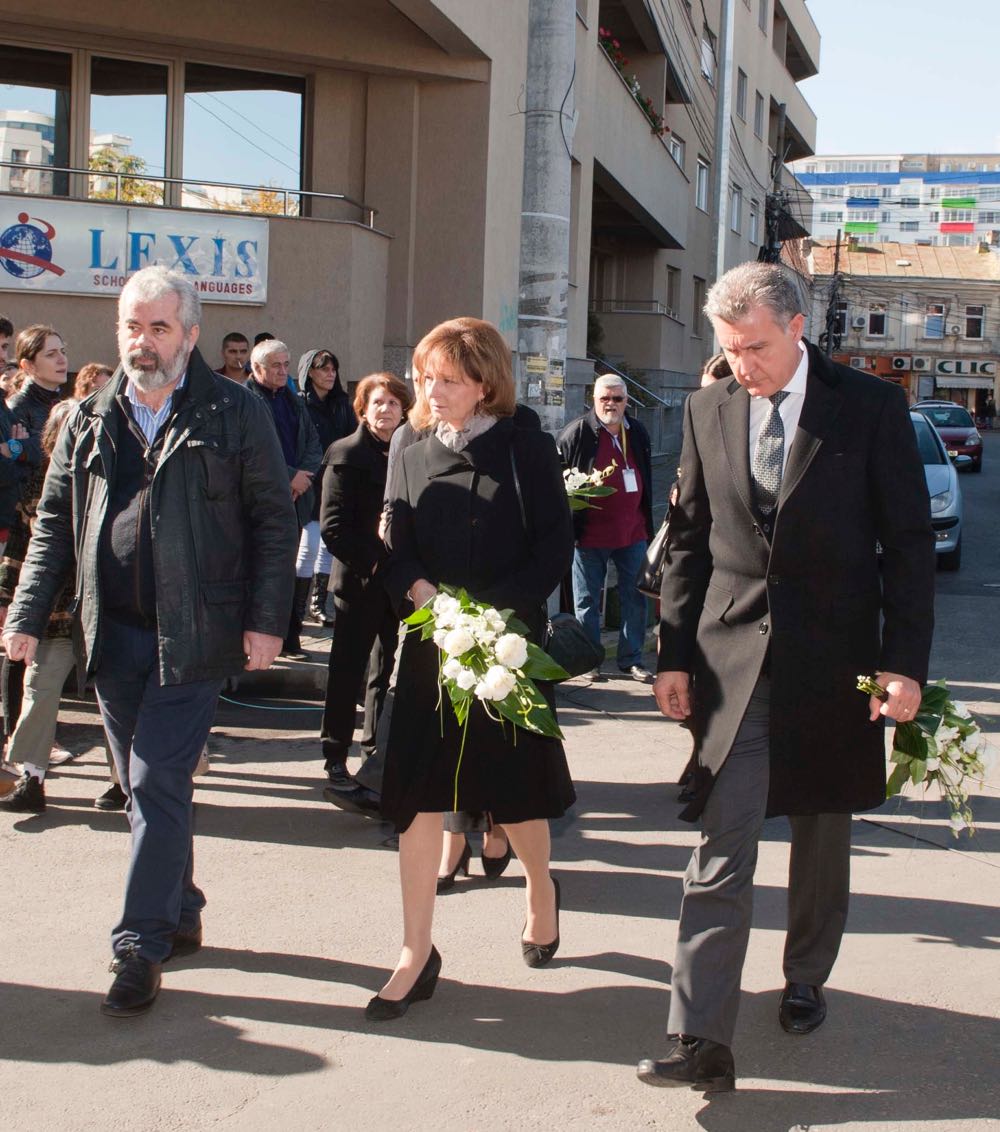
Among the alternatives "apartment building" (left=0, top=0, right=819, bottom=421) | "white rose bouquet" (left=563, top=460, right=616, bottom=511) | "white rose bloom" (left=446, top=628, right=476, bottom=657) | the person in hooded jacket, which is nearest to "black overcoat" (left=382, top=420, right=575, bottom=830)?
"white rose bloom" (left=446, top=628, right=476, bottom=657)

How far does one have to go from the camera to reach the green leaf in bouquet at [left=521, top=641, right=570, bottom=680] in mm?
4117

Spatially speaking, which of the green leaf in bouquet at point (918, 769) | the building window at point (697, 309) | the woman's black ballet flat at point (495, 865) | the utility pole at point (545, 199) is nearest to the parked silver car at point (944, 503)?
the utility pole at point (545, 199)

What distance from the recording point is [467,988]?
4.30 meters

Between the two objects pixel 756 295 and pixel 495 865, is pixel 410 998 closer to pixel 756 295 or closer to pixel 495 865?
pixel 495 865

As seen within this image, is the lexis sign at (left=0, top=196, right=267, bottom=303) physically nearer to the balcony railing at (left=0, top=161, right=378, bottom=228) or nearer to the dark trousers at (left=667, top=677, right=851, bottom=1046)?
the balcony railing at (left=0, top=161, right=378, bottom=228)

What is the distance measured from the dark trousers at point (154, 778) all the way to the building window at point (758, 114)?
40.2m

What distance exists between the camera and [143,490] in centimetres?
421

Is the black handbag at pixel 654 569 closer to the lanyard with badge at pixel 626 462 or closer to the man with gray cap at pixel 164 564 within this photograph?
the lanyard with badge at pixel 626 462

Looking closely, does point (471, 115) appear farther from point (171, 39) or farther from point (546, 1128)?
point (546, 1128)

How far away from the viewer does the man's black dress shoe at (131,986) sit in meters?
4.04

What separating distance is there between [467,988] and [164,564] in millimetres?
1572

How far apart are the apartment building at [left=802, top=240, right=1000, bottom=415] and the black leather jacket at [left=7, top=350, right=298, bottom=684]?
8907 cm

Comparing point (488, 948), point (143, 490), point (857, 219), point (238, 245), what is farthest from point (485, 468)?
point (857, 219)

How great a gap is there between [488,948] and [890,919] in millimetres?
1464
